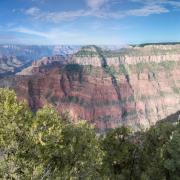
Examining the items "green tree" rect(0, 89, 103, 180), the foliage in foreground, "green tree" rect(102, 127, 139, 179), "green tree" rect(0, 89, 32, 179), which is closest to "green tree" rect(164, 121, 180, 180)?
the foliage in foreground

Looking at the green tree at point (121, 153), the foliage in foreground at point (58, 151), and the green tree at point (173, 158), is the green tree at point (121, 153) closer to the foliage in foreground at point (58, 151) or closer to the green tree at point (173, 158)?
the foliage in foreground at point (58, 151)

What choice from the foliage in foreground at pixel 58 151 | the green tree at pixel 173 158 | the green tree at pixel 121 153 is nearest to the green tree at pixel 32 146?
the foliage in foreground at pixel 58 151

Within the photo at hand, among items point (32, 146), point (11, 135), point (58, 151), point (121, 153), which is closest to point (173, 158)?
point (121, 153)

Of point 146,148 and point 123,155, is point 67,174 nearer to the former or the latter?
point 123,155

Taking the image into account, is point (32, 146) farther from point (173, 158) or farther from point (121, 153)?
point (121, 153)

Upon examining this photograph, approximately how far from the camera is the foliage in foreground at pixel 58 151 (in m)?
21.9

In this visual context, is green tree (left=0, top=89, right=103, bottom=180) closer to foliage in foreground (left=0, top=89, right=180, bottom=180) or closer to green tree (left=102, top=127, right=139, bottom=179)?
foliage in foreground (left=0, top=89, right=180, bottom=180)

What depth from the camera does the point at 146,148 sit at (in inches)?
1885

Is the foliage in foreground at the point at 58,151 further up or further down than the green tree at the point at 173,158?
further up

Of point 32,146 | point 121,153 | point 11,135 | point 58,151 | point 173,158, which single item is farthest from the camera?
point 121,153

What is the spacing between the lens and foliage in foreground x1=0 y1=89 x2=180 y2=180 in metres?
21.9

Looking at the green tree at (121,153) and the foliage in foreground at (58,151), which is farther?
the green tree at (121,153)

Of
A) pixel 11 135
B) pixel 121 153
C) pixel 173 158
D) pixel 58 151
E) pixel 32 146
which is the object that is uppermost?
pixel 11 135

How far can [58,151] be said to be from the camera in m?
26.6
